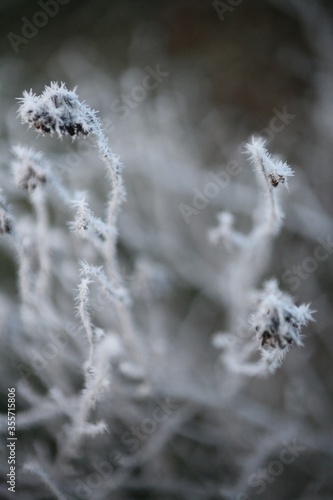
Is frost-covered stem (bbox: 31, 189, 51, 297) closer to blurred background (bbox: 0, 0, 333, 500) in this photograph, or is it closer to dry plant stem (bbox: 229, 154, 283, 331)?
blurred background (bbox: 0, 0, 333, 500)

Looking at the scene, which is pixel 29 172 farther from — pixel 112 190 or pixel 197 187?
pixel 197 187

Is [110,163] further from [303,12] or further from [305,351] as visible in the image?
[303,12]

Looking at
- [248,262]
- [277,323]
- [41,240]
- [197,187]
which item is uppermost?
[197,187]

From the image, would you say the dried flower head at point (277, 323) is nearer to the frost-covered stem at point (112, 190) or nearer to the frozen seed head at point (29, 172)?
the frost-covered stem at point (112, 190)

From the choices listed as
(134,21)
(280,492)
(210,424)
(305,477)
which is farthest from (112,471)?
(134,21)

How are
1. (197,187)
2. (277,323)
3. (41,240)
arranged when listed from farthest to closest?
(197,187) → (41,240) → (277,323)

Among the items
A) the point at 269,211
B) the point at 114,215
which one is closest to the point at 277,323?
the point at 269,211
